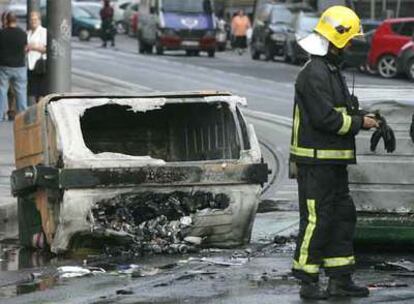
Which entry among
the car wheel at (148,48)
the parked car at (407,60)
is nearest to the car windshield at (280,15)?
the car wheel at (148,48)

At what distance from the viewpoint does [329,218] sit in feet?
23.7

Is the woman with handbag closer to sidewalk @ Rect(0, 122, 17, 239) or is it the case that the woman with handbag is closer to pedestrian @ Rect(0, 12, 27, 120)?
pedestrian @ Rect(0, 12, 27, 120)

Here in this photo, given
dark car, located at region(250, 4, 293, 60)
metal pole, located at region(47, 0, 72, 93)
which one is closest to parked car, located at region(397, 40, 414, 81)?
dark car, located at region(250, 4, 293, 60)

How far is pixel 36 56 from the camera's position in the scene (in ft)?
61.5

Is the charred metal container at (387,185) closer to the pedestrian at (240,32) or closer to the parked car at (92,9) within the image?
the pedestrian at (240,32)

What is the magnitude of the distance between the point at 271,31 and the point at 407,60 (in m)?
8.54

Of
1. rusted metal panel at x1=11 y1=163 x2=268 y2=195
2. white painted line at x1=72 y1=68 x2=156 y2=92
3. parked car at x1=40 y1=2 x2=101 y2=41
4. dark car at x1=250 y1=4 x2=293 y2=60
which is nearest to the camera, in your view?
rusted metal panel at x1=11 y1=163 x2=268 y2=195

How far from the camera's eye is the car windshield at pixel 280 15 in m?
40.5

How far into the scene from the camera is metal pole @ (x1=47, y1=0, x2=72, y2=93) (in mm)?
14453

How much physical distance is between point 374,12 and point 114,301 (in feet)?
141

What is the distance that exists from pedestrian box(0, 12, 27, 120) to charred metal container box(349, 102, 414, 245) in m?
10.00

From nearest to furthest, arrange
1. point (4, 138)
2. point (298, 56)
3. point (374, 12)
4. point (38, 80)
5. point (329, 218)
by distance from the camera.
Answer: point (329, 218) < point (4, 138) < point (38, 80) < point (298, 56) < point (374, 12)

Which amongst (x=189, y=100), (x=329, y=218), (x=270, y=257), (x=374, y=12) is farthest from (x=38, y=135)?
(x=374, y=12)

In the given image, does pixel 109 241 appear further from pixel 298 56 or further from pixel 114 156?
pixel 298 56
